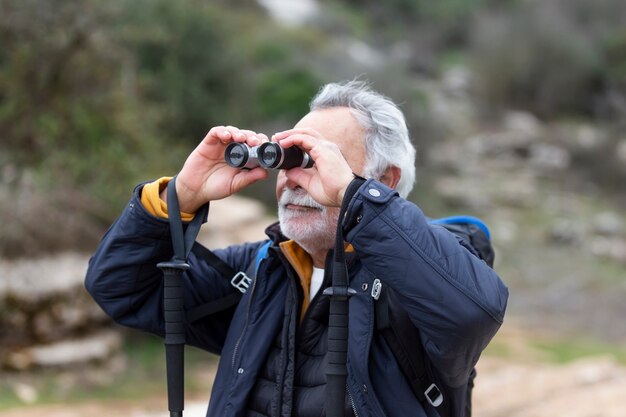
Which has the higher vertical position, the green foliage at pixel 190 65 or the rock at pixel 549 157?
the rock at pixel 549 157

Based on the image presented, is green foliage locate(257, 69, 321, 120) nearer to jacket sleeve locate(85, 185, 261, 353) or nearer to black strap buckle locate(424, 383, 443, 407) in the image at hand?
jacket sleeve locate(85, 185, 261, 353)

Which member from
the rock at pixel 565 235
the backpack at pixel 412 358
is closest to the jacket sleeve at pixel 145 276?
the backpack at pixel 412 358

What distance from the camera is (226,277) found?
9.68 ft

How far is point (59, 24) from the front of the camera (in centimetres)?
1152

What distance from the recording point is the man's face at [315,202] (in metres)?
2.70

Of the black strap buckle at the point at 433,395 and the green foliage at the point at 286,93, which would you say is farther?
the green foliage at the point at 286,93

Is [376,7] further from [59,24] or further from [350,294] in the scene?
[350,294]

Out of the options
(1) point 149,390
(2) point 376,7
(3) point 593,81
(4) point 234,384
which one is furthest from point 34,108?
(2) point 376,7

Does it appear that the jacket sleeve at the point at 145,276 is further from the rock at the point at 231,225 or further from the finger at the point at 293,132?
the rock at the point at 231,225

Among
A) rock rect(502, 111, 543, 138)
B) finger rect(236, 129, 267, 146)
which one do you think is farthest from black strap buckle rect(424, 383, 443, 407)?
rock rect(502, 111, 543, 138)

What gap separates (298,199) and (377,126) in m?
0.35

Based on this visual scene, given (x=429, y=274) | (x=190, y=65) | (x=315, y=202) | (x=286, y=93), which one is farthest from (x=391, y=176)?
(x=286, y=93)

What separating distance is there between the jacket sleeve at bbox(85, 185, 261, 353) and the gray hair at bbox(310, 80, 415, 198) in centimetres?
59

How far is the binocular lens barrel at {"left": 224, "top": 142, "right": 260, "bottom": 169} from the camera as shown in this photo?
264 centimetres
